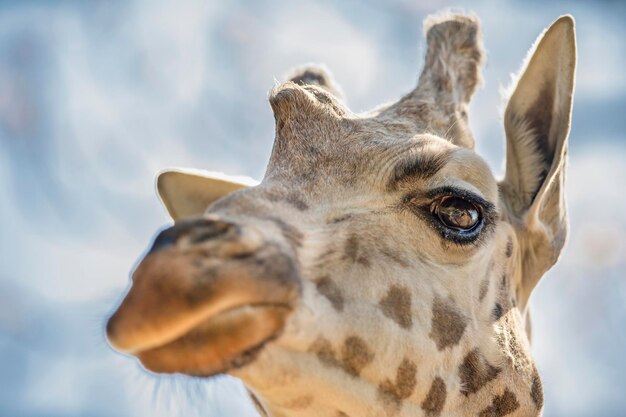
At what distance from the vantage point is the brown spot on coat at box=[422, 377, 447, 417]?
327 centimetres

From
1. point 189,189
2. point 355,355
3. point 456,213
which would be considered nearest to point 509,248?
point 456,213

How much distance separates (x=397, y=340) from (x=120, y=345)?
1.19 metres

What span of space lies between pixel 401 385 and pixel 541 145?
2.03 meters

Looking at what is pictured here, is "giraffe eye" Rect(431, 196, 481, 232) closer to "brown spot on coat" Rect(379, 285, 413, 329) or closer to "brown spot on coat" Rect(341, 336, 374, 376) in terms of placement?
"brown spot on coat" Rect(379, 285, 413, 329)

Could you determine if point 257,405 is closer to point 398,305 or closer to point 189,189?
point 398,305

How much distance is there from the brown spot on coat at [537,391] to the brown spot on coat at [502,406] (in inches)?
6.1

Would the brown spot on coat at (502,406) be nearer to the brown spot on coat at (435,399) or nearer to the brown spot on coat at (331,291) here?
the brown spot on coat at (435,399)

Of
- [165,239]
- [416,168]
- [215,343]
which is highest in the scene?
[416,168]

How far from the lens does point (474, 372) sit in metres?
3.46

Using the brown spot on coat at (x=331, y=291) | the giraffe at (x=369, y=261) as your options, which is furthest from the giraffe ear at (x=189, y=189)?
the brown spot on coat at (x=331, y=291)

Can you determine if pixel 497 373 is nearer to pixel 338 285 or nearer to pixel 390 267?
pixel 390 267

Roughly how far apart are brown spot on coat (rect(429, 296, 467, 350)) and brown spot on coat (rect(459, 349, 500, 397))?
13 centimetres

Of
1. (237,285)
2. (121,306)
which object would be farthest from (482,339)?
(121,306)

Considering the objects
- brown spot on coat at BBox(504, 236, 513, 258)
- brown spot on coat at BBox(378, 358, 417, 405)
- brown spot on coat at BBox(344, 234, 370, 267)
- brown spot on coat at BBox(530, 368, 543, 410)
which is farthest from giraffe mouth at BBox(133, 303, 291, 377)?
brown spot on coat at BBox(504, 236, 513, 258)
